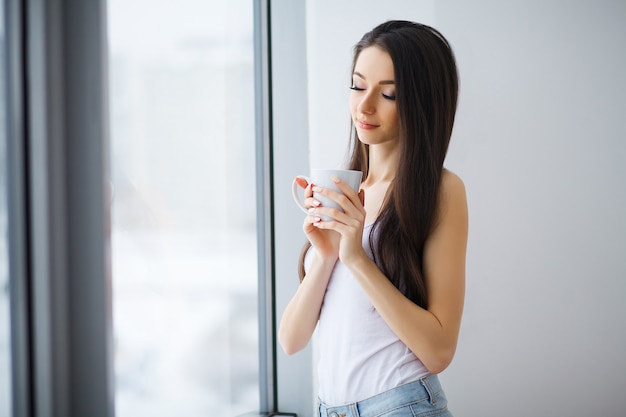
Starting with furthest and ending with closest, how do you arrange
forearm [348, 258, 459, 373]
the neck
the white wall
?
the white wall → the neck → forearm [348, 258, 459, 373]

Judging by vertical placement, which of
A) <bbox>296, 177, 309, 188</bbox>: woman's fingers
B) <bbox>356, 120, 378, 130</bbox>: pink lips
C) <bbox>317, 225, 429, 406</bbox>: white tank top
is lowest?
<bbox>317, 225, 429, 406</bbox>: white tank top

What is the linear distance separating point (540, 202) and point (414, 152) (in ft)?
1.66

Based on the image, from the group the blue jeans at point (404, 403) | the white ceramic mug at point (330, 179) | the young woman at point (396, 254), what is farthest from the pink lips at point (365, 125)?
the blue jeans at point (404, 403)

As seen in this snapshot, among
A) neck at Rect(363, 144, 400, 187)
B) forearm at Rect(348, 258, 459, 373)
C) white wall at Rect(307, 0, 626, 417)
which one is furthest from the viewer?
white wall at Rect(307, 0, 626, 417)

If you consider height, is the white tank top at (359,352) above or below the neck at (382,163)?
below

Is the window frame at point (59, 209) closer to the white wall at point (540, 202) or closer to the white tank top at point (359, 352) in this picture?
the white tank top at point (359, 352)

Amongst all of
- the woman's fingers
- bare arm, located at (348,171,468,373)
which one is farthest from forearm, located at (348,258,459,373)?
the woman's fingers

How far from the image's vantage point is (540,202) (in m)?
1.19

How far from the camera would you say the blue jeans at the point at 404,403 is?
78cm

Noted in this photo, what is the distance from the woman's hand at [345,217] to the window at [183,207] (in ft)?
1.26

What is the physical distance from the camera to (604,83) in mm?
1144

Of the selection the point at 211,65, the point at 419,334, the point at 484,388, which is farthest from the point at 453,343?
the point at 211,65

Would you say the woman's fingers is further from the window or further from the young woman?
the window

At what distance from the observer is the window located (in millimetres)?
966
